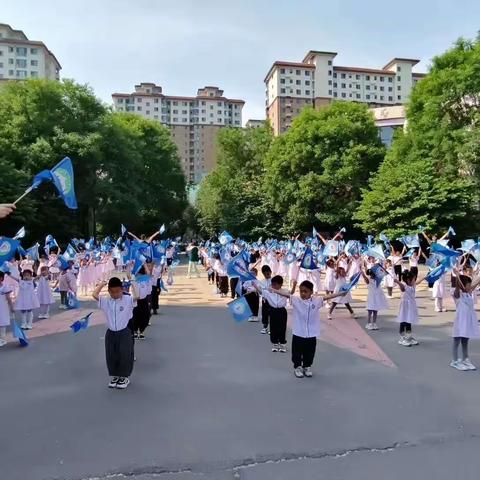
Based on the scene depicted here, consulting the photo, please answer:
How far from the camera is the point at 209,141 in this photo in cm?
12900

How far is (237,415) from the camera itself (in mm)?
5934

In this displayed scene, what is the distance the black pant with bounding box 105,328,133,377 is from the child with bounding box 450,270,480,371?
4.86 meters

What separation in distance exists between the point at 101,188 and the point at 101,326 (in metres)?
27.9

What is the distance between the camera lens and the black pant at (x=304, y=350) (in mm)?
7594

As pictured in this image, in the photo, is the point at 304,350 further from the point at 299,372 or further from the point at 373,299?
the point at 373,299

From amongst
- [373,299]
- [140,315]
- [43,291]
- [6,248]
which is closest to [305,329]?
[140,315]

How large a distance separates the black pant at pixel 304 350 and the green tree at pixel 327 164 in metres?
34.4

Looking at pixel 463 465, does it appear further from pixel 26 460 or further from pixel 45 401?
pixel 45 401

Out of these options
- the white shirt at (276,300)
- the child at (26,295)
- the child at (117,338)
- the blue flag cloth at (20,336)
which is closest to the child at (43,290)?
the child at (26,295)

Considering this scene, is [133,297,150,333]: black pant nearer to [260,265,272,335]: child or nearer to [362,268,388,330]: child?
[260,265,272,335]: child

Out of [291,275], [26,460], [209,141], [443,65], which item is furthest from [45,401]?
[209,141]

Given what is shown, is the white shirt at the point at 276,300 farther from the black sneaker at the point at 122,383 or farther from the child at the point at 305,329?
the black sneaker at the point at 122,383

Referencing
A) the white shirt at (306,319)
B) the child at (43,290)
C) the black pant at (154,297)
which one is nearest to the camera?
the white shirt at (306,319)

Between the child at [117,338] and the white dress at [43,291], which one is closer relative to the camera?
the child at [117,338]
